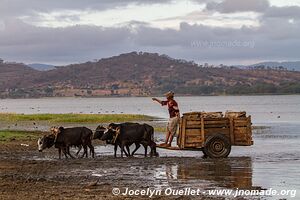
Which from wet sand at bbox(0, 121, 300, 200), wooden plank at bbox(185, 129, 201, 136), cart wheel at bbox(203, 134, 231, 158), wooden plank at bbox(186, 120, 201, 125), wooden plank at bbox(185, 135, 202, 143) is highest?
wooden plank at bbox(186, 120, 201, 125)

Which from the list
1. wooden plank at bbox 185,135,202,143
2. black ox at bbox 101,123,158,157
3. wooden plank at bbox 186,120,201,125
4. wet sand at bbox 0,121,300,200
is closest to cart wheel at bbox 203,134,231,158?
wooden plank at bbox 185,135,202,143

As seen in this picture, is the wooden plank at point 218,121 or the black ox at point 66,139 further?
the black ox at point 66,139

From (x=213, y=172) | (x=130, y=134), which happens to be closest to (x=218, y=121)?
(x=130, y=134)

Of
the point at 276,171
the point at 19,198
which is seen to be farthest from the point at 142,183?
the point at 276,171

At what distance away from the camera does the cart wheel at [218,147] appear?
2369 cm

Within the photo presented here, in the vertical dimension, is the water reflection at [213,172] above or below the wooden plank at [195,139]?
below

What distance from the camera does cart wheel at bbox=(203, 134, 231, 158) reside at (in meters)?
23.7

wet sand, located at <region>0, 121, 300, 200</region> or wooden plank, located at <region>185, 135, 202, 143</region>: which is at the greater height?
wooden plank, located at <region>185, 135, 202, 143</region>

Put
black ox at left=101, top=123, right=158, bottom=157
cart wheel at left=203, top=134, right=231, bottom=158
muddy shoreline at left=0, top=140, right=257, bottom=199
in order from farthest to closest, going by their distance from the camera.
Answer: black ox at left=101, top=123, right=158, bottom=157 → cart wheel at left=203, top=134, right=231, bottom=158 → muddy shoreline at left=0, top=140, right=257, bottom=199

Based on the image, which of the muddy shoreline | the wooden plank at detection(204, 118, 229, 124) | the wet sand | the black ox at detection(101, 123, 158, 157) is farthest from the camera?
the black ox at detection(101, 123, 158, 157)

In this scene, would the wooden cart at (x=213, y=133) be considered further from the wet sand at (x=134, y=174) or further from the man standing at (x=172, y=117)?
the wet sand at (x=134, y=174)

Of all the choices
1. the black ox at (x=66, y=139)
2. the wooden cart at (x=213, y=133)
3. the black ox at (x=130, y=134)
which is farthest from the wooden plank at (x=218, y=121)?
the black ox at (x=66, y=139)

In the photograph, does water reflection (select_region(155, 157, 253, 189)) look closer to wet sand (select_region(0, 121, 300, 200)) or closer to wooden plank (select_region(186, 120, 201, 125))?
wet sand (select_region(0, 121, 300, 200))

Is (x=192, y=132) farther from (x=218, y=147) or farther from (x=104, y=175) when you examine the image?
(x=104, y=175)
